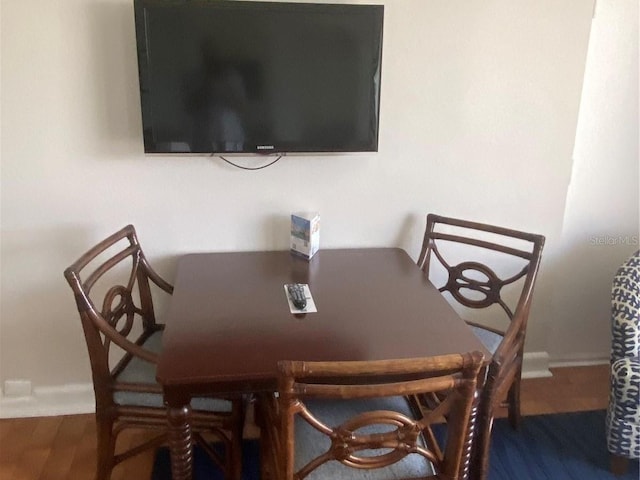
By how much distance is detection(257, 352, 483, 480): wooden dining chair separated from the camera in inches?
45.3

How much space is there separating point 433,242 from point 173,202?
1.01m

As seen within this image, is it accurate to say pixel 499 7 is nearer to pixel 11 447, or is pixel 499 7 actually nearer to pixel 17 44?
pixel 17 44

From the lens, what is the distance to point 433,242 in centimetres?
227

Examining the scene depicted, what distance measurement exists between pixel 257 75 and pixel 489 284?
45.0 inches

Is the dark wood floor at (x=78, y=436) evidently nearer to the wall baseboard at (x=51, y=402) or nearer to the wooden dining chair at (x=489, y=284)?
the wall baseboard at (x=51, y=402)

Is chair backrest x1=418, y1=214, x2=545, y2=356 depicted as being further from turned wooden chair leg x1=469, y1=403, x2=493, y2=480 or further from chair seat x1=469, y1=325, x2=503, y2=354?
turned wooden chair leg x1=469, y1=403, x2=493, y2=480

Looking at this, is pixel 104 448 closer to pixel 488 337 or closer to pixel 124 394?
pixel 124 394

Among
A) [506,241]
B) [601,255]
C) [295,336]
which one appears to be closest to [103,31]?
[295,336]

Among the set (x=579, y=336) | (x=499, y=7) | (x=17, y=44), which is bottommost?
(x=579, y=336)

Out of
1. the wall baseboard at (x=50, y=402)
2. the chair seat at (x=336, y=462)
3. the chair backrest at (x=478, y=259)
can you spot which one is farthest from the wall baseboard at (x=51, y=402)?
the chair backrest at (x=478, y=259)

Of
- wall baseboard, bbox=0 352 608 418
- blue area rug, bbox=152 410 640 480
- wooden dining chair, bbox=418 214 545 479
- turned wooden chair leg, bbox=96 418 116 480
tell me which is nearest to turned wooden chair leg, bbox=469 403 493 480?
wooden dining chair, bbox=418 214 545 479

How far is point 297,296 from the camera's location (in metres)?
1.78

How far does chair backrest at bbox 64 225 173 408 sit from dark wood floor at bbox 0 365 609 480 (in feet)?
1.05

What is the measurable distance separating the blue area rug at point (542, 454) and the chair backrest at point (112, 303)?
482 millimetres
